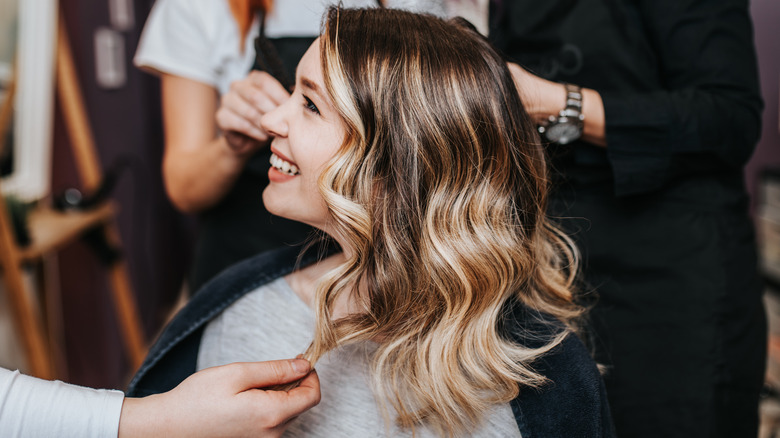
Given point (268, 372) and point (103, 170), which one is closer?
point (268, 372)

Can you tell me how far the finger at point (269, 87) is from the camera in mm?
817

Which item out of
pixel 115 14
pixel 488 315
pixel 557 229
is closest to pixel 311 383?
pixel 488 315

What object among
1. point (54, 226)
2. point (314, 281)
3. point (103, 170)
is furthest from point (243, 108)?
point (103, 170)

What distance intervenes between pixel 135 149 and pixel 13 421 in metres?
2.20

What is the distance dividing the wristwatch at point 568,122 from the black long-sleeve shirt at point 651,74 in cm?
4

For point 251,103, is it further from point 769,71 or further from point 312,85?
point 769,71

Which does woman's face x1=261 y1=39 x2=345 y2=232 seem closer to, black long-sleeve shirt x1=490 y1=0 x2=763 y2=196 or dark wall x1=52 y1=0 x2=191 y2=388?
black long-sleeve shirt x1=490 y1=0 x2=763 y2=196

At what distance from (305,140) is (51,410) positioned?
16.2 inches

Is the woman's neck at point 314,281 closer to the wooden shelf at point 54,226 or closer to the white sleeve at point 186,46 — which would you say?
the white sleeve at point 186,46

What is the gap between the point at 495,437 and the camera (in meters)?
0.77

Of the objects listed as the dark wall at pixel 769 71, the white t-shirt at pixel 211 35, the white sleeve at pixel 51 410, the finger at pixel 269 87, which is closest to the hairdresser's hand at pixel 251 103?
the finger at pixel 269 87

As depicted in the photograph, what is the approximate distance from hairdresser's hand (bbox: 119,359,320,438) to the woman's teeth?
29 centimetres

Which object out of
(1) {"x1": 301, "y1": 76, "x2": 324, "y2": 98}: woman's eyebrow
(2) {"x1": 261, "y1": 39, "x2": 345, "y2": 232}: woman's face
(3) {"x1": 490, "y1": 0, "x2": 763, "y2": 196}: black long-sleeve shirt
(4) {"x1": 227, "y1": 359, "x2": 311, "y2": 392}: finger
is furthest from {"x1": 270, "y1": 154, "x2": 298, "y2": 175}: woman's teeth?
(3) {"x1": 490, "y1": 0, "x2": 763, "y2": 196}: black long-sleeve shirt

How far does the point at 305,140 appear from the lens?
0.77 metres
